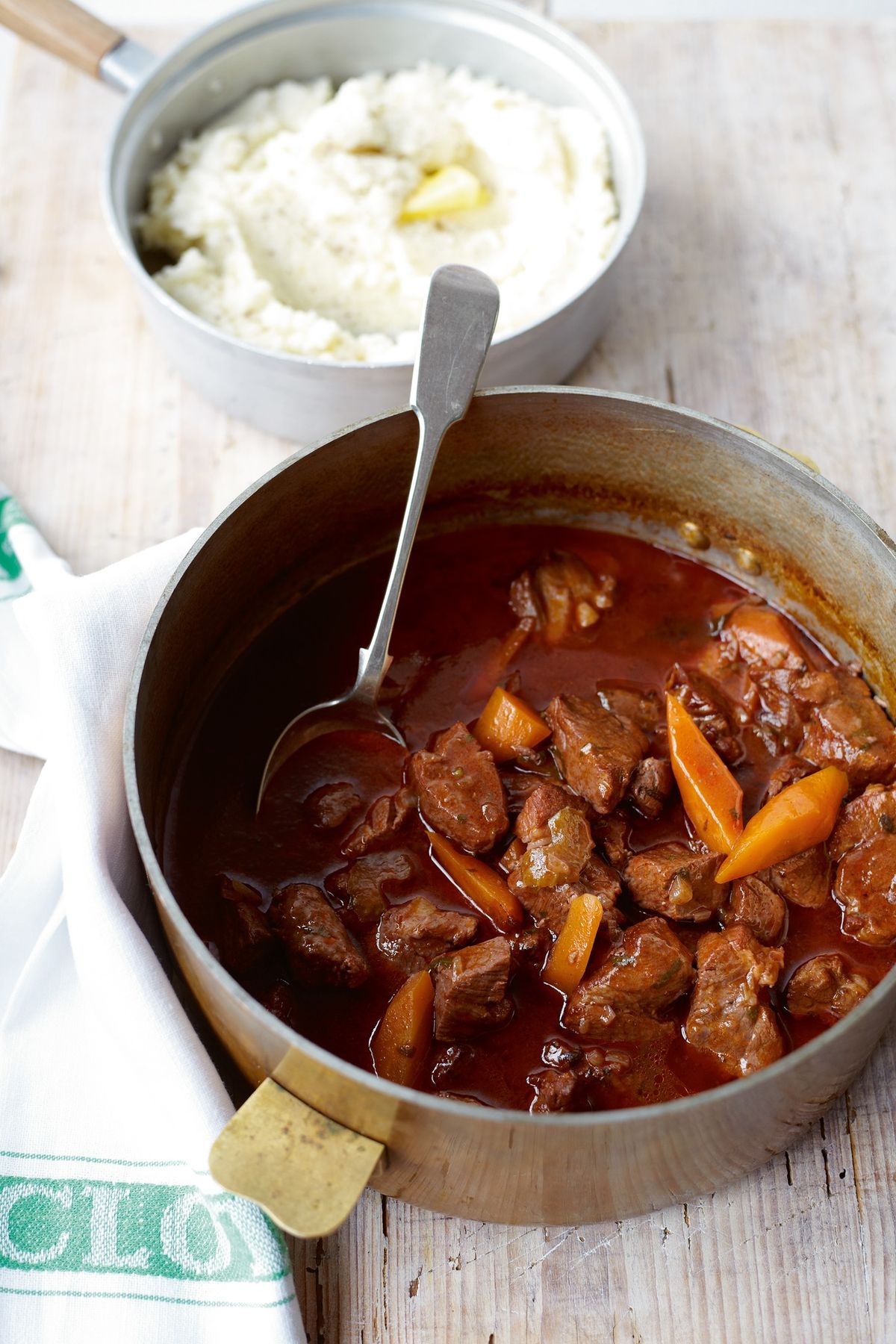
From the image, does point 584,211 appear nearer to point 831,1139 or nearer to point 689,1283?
point 831,1139

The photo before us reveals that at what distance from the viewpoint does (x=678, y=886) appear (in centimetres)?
211

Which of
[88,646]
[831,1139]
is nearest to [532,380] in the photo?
[88,646]

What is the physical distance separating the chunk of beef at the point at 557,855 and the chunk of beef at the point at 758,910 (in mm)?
260

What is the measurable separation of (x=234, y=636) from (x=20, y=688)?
0.43 m

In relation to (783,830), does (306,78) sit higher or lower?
higher

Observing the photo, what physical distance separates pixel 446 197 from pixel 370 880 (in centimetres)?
172

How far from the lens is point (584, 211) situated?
3.00 metres

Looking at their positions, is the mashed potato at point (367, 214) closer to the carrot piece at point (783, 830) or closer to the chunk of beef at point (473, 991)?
the carrot piece at point (783, 830)

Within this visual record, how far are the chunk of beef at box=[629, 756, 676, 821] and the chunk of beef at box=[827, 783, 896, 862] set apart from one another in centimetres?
30

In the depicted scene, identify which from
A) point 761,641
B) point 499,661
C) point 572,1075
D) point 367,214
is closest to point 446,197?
point 367,214

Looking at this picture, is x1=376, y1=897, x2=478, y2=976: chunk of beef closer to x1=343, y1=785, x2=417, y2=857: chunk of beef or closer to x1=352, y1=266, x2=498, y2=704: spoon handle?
x1=343, y1=785, x2=417, y2=857: chunk of beef

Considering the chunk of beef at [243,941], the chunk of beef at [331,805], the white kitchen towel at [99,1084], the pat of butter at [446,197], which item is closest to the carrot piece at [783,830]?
the chunk of beef at [331,805]

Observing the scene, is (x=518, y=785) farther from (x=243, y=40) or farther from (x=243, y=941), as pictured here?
(x=243, y=40)

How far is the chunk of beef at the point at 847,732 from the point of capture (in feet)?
7.51
